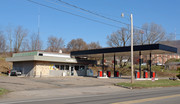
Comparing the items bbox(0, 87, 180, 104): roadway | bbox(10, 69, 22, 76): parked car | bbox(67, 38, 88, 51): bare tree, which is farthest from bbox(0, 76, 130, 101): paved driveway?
bbox(67, 38, 88, 51): bare tree

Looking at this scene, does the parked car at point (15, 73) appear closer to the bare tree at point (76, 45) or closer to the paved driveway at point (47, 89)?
the paved driveway at point (47, 89)

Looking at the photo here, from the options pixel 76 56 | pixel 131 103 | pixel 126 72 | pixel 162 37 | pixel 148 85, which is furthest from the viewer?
pixel 162 37

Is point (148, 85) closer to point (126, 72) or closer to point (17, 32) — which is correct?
point (126, 72)

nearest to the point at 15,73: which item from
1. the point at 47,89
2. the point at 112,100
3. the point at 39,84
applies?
the point at 39,84

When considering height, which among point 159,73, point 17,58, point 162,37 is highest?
point 162,37

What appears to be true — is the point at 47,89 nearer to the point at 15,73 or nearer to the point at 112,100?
the point at 112,100

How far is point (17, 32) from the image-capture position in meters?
72.4

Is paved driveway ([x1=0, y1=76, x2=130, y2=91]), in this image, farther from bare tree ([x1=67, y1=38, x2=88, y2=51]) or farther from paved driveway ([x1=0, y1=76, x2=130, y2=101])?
bare tree ([x1=67, y1=38, x2=88, y2=51])

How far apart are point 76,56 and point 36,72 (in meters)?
8.96

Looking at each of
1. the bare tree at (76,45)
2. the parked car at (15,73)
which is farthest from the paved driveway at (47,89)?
the bare tree at (76,45)

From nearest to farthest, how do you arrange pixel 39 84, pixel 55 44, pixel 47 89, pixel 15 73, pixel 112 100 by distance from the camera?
pixel 112 100 < pixel 47 89 < pixel 39 84 < pixel 15 73 < pixel 55 44

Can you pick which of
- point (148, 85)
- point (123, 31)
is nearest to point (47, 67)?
point (148, 85)

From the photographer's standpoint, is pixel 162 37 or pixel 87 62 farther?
pixel 162 37

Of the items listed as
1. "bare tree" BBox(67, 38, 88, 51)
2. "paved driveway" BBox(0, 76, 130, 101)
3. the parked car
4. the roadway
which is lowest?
"paved driveway" BBox(0, 76, 130, 101)
